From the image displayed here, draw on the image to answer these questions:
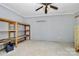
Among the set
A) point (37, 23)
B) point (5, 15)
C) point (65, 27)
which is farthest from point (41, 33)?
point (5, 15)

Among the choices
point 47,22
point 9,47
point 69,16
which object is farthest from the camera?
point 47,22

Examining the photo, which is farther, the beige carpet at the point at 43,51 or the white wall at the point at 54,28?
the white wall at the point at 54,28

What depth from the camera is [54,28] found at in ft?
20.2

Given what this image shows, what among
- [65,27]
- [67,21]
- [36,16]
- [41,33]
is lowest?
[41,33]

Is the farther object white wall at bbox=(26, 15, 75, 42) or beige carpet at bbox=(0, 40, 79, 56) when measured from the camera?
white wall at bbox=(26, 15, 75, 42)

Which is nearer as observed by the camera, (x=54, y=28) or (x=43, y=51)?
(x=43, y=51)

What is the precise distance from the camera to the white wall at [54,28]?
586cm

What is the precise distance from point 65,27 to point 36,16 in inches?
85.0

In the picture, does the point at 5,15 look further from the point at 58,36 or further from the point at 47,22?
the point at 58,36

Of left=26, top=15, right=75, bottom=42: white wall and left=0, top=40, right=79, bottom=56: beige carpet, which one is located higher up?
left=26, top=15, right=75, bottom=42: white wall

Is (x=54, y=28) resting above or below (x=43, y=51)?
above

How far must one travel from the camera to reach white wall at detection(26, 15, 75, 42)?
586 cm

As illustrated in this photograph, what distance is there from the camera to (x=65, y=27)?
233 inches

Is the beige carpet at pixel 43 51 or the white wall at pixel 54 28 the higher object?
the white wall at pixel 54 28
